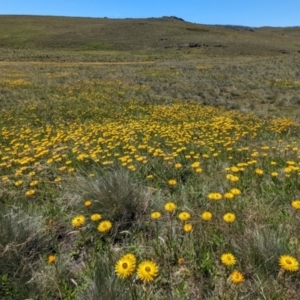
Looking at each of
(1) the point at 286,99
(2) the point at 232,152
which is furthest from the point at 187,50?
(2) the point at 232,152

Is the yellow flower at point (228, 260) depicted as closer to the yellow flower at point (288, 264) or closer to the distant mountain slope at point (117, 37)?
the yellow flower at point (288, 264)

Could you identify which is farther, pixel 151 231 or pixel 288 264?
pixel 151 231

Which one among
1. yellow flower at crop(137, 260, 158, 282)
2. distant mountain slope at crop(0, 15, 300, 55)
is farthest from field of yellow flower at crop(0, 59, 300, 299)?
distant mountain slope at crop(0, 15, 300, 55)

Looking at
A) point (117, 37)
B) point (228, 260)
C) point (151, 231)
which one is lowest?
point (117, 37)

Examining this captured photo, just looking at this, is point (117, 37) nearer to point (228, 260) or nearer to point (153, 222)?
point (153, 222)

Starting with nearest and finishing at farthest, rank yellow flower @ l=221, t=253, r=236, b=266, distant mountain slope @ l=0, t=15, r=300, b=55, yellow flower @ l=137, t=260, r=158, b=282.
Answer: yellow flower @ l=137, t=260, r=158, b=282, yellow flower @ l=221, t=253, r=236, b=266, distant mountain slope @ l=0, t=15, r=300, b=55

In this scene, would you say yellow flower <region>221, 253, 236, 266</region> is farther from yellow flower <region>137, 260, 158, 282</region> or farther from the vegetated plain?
yellow flower <region>137, 260, 158, 282</region>

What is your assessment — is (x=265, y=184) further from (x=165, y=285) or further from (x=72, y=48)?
(x=72, y=48)

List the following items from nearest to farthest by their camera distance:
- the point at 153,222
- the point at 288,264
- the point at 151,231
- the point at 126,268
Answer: the point at 126,268, the point at 288,264, the point at 151,231, the point at 153,222

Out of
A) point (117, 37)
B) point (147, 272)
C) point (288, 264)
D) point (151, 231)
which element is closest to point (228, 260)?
point (288, 264)

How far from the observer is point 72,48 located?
245 feet

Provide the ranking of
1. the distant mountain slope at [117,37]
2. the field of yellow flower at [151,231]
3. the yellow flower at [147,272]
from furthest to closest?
the distant mountain slope at [117,37]
the field of yellow flower at [151,231]
the yellow flower at [147,272]

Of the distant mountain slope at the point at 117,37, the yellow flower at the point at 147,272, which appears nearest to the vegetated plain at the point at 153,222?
the yellow flower at the point at 147,272

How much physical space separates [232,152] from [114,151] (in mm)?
2226
